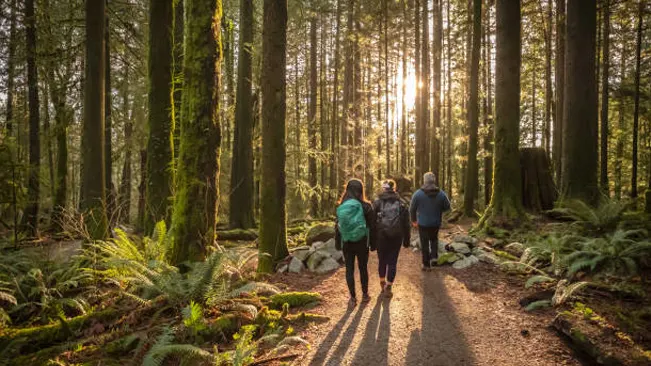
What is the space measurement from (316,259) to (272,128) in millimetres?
3187

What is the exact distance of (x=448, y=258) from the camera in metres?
8.27

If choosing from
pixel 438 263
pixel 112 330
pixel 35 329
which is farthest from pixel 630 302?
pixel 35 329

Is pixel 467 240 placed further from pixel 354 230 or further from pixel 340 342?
pixel 340 342

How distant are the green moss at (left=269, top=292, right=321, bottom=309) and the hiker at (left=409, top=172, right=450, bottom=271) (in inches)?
119

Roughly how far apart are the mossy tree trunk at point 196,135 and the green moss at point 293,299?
1531 mm

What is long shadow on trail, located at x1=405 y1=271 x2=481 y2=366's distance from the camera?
397 cm

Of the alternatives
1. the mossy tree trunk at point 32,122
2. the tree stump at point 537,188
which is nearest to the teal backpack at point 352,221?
the tree stump at point 537,188

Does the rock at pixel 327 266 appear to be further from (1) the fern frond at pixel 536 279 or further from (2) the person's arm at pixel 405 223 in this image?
(1) the fern frond at pixel 536 279

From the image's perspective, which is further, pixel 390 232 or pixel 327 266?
pixel 327 266

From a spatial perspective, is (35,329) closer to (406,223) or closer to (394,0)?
(406,223)

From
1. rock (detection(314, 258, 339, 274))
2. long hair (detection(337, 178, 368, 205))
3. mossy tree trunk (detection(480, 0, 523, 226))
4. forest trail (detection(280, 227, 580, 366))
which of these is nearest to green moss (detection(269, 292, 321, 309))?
forest trail (detection(280, 227, 580, 366))

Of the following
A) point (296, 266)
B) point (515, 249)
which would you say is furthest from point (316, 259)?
point (515, 249)

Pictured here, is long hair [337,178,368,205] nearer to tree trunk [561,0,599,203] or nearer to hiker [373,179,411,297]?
hiker [373,179,411,297]

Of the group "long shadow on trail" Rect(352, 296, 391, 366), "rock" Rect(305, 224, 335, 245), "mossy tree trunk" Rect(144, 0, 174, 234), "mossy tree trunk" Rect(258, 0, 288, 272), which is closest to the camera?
"long shadow on trail" Rect(352, 296, 391, 366)
